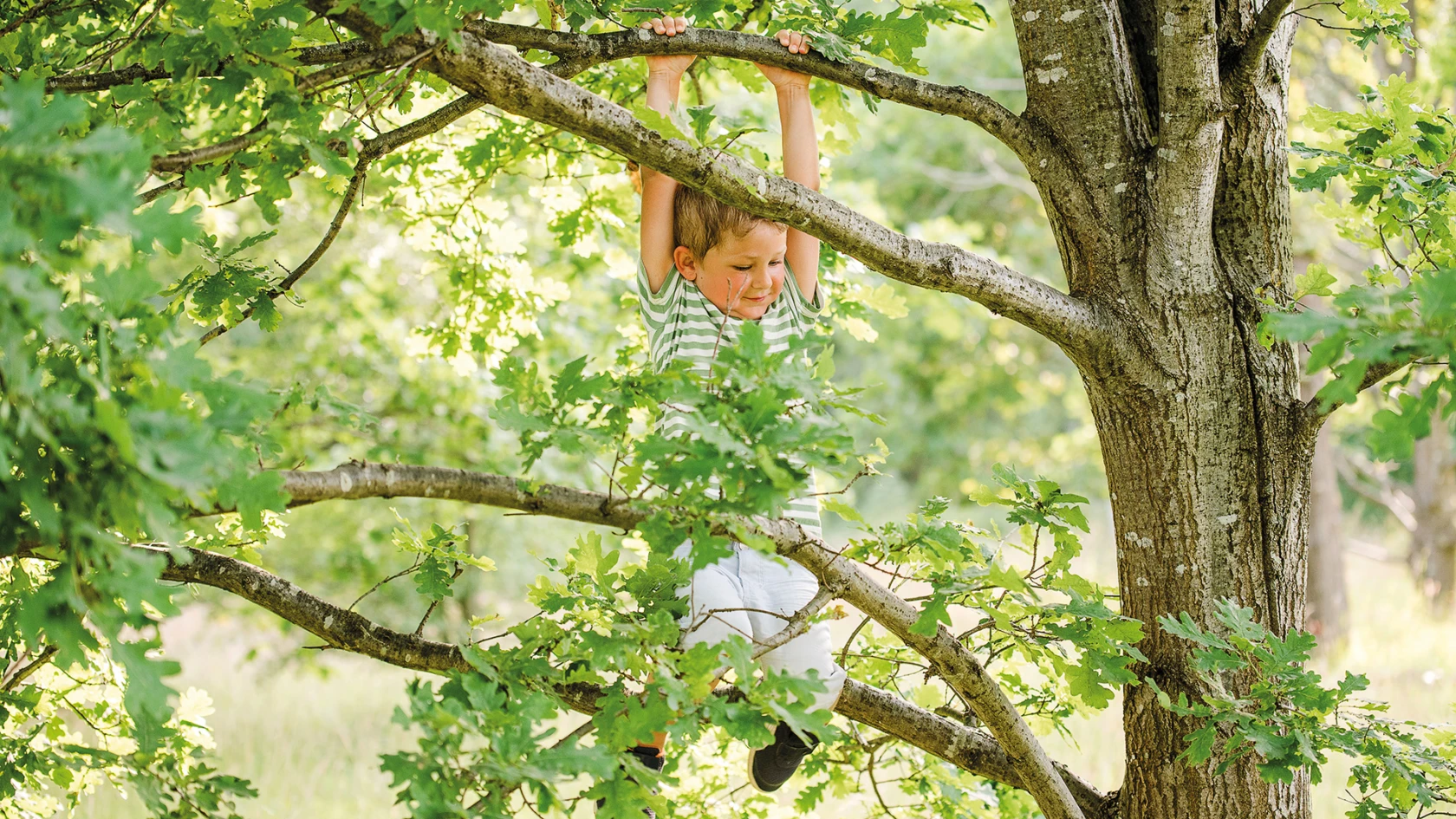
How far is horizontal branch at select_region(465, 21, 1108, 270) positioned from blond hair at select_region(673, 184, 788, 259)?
0.39 metres

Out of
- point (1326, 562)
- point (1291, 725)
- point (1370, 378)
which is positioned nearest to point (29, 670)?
point (1291, 725)

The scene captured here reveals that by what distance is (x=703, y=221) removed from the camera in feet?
8.21

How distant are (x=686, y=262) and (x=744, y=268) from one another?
0.50 feet

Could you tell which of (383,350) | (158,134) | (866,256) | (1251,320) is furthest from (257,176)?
(383,350)

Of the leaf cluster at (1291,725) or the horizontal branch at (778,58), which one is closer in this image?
the leaf cluster at (1291,725)

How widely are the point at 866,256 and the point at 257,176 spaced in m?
1.03

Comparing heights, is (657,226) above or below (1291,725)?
above

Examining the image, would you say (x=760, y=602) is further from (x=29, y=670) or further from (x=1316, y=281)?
(x=29, y=670)

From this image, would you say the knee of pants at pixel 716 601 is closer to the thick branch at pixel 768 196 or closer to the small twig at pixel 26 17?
the thick branch at pixel 768 196

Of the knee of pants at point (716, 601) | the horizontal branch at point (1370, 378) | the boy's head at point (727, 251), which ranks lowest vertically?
the knee of pants at point (716, 601)

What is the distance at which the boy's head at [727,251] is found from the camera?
2455 millimetres

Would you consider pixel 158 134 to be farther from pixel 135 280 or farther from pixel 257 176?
pixel 135 280

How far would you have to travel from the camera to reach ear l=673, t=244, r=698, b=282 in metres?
2.55

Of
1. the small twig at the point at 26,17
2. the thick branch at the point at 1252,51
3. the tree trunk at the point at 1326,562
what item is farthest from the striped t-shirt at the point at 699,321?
the tree trunk at the point at 1326,562
